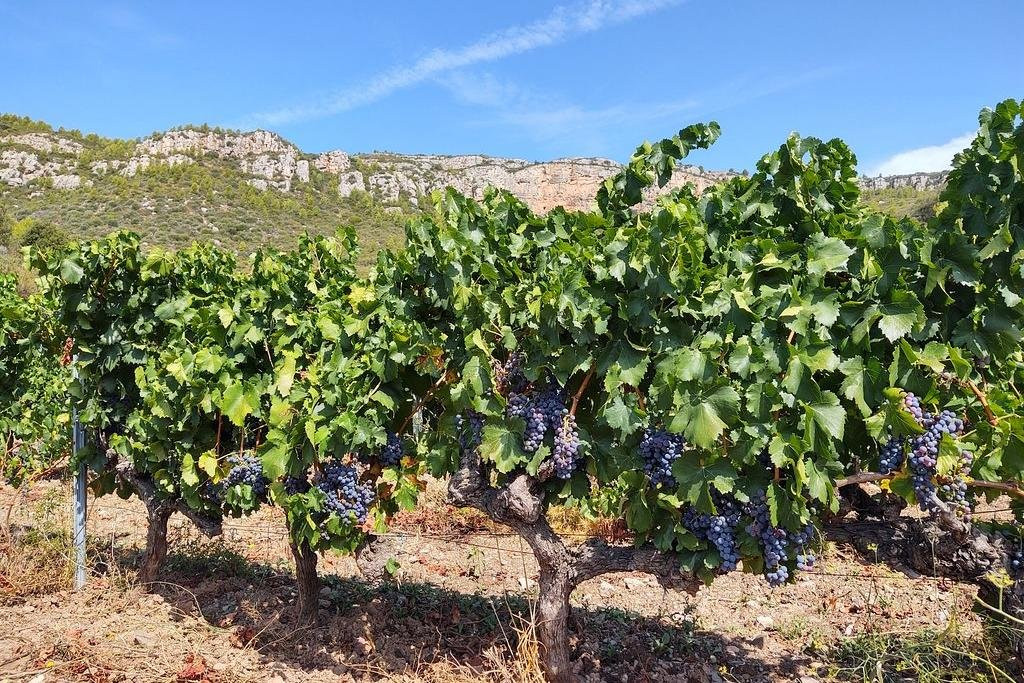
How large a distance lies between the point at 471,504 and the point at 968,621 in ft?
11.0

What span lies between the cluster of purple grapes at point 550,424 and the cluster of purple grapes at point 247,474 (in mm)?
1854

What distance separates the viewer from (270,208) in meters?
40.4

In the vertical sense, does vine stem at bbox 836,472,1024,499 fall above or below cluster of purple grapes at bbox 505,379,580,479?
below

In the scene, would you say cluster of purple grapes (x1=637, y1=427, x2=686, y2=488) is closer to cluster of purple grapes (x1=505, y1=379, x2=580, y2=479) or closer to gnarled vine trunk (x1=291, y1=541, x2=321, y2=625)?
cluster of purple grapes (x1=505, y1=379, x2=580, y2=479)

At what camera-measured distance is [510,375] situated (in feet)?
11.0

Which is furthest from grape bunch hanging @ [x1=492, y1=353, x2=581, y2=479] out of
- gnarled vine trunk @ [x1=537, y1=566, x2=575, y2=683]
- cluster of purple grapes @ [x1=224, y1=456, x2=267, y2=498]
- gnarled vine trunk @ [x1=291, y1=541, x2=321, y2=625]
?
gnarled vine trunk @ [x1=291, y1=541, x2=321, y2=625]

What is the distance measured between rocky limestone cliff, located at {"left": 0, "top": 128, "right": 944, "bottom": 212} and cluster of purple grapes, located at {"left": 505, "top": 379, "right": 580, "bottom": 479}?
35597 millimetres

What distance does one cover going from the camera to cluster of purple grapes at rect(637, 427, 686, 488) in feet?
9.32

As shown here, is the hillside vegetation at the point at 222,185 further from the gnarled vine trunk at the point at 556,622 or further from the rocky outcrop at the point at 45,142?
the gnarled vine trunk at the point at 556,622

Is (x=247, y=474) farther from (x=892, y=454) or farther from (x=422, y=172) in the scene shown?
(x=422, y=172)

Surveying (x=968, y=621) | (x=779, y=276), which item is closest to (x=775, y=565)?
(x=779, y=276)

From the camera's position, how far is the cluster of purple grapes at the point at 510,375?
332 cm

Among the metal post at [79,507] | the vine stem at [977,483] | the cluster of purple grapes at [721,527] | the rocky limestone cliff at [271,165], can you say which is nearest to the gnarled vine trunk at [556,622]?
the cluster of purple grapes at [721,527]

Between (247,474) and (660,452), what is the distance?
2619 millimetres
